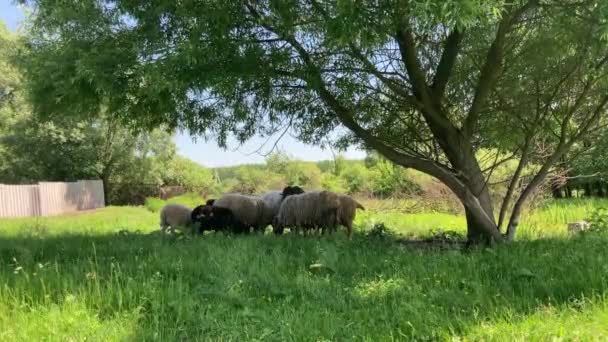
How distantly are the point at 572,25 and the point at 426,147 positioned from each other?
165 inches

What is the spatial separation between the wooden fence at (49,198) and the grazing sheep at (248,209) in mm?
17945

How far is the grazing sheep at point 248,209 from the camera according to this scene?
1243cm

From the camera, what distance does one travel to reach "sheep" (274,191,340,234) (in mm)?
11625

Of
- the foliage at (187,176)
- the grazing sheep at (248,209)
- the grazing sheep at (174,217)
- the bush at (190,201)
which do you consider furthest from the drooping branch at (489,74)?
the foliage at (187,176)

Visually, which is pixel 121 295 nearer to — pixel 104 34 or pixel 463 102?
pixel 104 34

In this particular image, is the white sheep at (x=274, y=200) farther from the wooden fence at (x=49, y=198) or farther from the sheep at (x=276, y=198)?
the wooden fence at (x=49, y=198)

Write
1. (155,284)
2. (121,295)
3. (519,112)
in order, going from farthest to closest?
(519,112), (155,284), (121,295)

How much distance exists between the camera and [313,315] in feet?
15.1

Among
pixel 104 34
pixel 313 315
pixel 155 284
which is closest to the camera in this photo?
pixel 313 315

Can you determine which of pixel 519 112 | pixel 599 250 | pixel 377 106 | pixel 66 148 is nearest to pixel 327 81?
pixel 377 106

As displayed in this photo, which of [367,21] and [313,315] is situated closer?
[313,315]

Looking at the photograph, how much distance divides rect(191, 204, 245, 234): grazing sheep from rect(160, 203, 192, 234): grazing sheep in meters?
0.68

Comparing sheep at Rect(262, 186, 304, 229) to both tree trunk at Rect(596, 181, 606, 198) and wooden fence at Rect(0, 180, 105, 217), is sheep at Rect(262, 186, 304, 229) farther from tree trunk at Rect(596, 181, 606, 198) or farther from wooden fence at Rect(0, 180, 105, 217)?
tree trunk at Rect(596, 181, 606, 198)

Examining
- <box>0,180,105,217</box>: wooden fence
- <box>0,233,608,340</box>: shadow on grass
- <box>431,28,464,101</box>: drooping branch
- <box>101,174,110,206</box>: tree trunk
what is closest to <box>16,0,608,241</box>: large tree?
<box>431,28,464,101</box>: drooping branch
